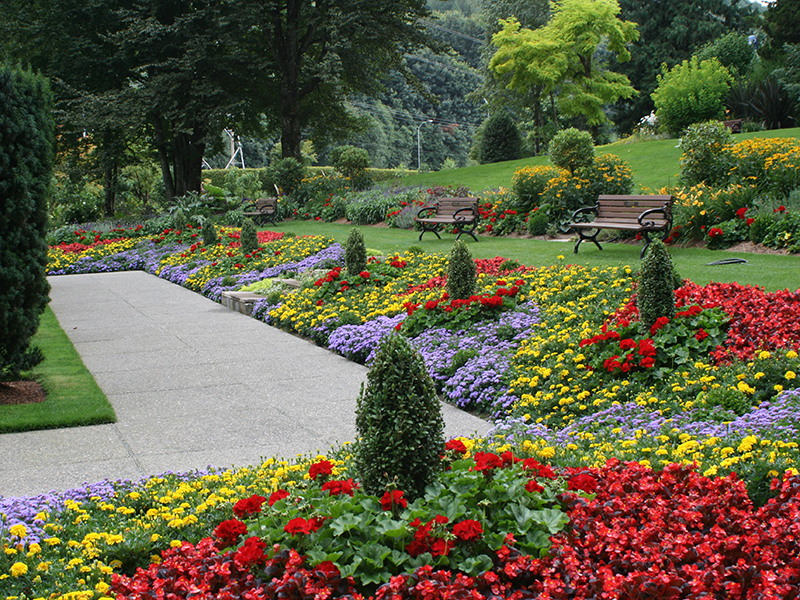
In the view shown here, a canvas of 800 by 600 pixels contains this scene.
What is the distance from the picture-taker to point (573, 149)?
559 inches

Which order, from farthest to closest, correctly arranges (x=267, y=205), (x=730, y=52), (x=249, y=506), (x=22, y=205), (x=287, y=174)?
(x=730, y=52) < (x=287, y=174) < (x=267, y=205) < (x=22, y=205) < (x=249, y=506)

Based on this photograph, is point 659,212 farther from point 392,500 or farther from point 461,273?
point 392,500

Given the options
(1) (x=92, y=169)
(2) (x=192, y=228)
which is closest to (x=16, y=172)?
(2) (x=192, y=228)

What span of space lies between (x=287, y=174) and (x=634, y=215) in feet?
49.6

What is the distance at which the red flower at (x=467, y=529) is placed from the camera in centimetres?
240

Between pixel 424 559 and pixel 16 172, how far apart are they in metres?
4.22

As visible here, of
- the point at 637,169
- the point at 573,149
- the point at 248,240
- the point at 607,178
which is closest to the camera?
the point at 607,178

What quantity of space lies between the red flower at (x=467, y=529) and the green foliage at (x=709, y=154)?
1038 cm

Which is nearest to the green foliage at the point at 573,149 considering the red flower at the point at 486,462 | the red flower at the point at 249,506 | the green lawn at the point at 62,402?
the green lawn at the point at 62,402

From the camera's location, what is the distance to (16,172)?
16.1ft

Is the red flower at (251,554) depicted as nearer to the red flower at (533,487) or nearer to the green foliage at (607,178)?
the red flower at (533,487)

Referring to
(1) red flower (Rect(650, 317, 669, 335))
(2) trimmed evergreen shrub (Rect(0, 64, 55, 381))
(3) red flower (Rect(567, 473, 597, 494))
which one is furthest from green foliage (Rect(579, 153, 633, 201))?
(3) red flower (Rect(567, 473, 597, 494))

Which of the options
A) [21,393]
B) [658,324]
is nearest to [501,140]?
[658,324]

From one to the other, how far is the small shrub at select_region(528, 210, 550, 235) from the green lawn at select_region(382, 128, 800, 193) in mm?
2173
